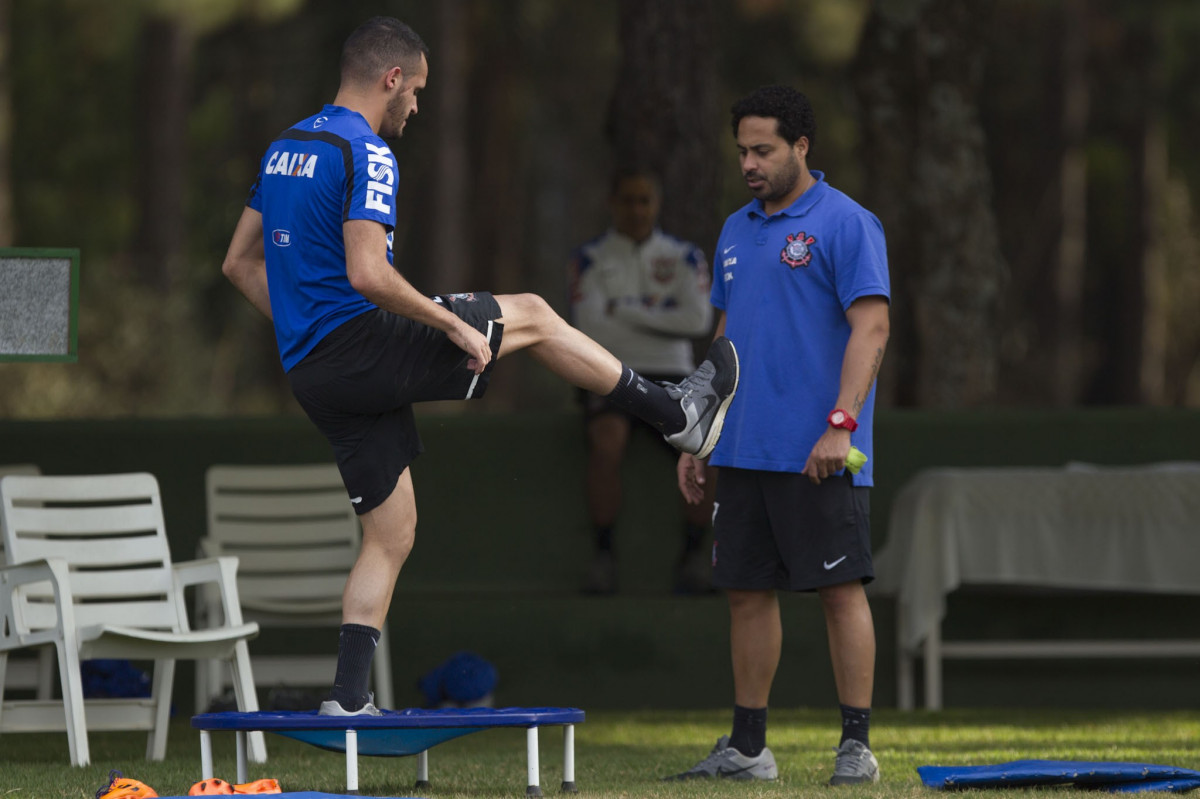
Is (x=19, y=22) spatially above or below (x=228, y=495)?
above

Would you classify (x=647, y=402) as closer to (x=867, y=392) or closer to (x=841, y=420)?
(x=841, y=420)

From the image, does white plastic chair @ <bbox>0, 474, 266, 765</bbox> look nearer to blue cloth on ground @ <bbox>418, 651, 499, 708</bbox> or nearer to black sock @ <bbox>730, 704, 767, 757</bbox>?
blue cloth on ground @ <bbox>418, 651, 499, 708</bbox>

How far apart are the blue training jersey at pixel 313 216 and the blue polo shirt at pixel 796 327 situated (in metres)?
1.26

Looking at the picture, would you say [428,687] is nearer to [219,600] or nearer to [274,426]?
[219,600]

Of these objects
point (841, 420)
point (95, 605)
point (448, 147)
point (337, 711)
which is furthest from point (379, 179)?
point (448, 147)

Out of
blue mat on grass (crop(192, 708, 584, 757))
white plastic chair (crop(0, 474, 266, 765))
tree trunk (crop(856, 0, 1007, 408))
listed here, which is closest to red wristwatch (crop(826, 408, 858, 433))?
blue mat on grass (crop(192, 708, 584, 757))

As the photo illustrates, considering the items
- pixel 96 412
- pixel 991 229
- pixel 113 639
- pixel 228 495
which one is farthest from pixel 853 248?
pixel 96 412

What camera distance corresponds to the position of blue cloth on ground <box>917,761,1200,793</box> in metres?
5.02

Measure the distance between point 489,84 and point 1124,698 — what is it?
1883 cm

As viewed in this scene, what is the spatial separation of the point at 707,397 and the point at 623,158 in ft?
16.6

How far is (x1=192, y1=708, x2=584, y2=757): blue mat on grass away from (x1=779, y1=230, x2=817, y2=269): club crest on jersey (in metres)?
1.55

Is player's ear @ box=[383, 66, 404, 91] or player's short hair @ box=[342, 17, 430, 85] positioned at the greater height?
player's short hair @ box=[342, 17, 430, 85]

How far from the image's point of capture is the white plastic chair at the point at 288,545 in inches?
331

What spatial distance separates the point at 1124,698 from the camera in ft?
29.1
